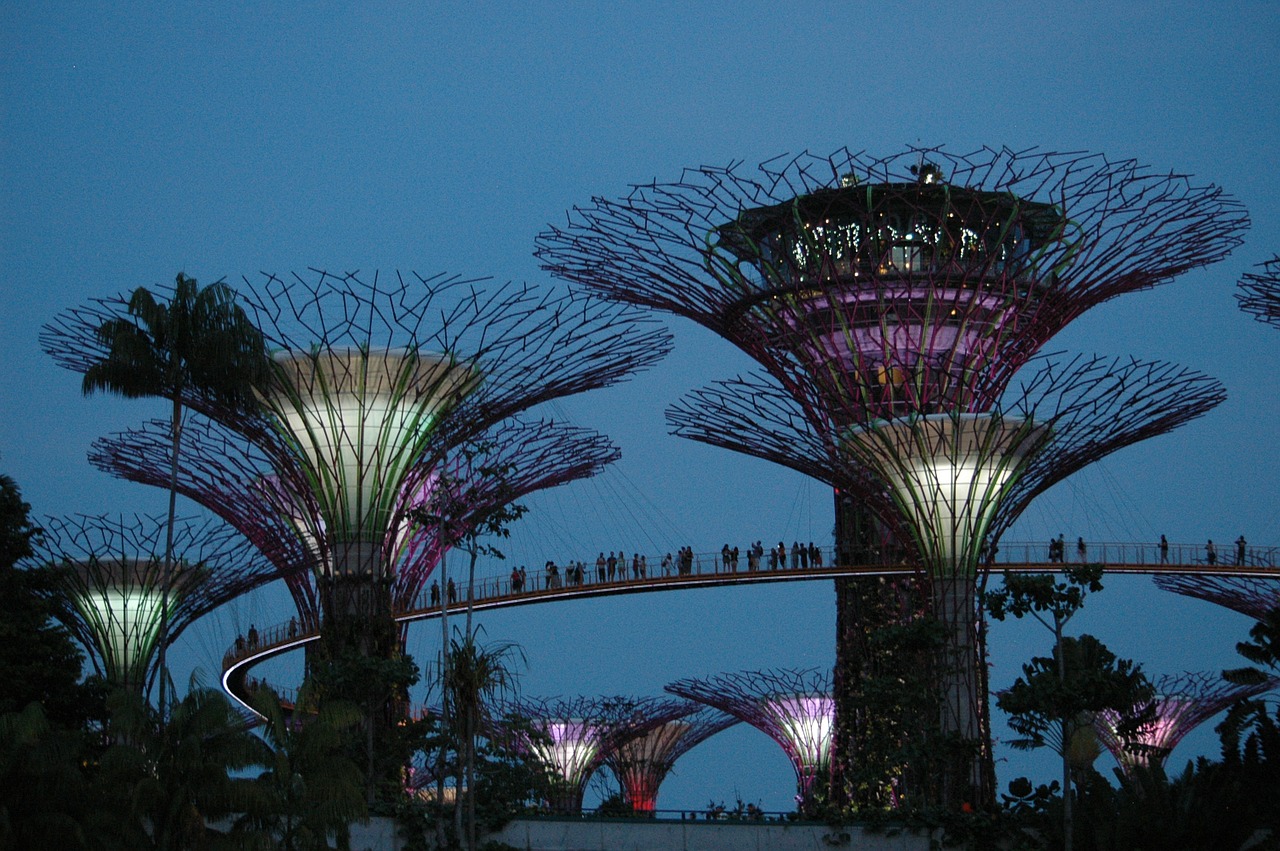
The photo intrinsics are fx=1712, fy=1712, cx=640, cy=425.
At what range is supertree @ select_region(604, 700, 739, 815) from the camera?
59.2m

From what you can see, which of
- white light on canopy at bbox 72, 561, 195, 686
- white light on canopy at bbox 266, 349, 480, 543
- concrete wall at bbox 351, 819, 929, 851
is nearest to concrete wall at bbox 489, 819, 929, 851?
concrete wall at bbox 351, 819, 929, 851

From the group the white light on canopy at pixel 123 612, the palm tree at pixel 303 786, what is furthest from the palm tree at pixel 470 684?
the white light on canopy at pixel 123 612

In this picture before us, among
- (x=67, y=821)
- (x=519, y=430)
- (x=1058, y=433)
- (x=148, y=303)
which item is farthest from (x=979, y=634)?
(x=67, y=821)

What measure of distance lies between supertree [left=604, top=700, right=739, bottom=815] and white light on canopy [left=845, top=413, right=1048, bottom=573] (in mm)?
26141

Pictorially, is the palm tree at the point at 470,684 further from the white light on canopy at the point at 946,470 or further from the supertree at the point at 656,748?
the supertree at the point at 656,748

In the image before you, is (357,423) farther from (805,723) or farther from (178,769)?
(805,723)

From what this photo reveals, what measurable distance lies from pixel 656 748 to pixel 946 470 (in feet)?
106

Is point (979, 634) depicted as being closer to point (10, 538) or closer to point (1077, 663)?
point (1077, 663)

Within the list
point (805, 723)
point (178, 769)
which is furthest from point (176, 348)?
point (805, 723)

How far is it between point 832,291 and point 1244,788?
14520 millimetres

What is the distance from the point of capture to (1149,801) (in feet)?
84.5

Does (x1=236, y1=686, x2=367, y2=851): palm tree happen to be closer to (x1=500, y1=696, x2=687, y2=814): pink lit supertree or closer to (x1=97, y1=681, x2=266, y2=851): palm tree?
(x1=97, y1=681, x2=266, y2=851): palm tree

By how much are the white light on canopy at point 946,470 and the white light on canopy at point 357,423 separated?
8.19 meters

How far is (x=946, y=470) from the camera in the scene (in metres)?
33.6
